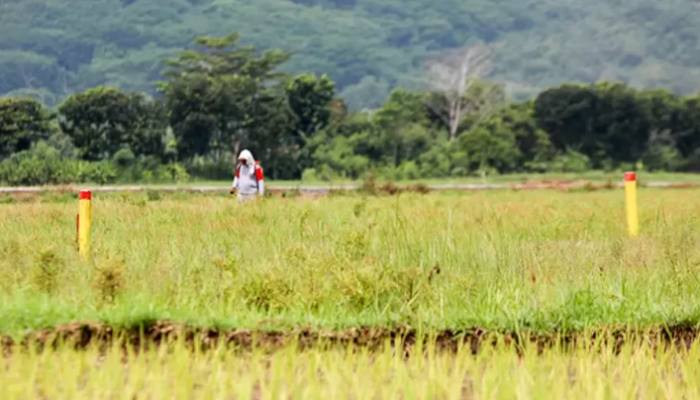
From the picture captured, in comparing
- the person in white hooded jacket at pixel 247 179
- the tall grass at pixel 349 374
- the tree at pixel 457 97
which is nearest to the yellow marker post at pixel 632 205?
the person in white hooded jacket at pixel 247 179

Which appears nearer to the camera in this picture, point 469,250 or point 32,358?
point 32,358

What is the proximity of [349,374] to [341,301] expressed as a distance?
188 cm

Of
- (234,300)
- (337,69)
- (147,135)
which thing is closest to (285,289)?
(234,300)

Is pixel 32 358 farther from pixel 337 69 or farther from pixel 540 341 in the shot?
pixel 337 69

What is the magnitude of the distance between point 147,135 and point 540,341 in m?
51.2

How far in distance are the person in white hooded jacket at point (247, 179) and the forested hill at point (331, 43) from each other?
13145 centimetres

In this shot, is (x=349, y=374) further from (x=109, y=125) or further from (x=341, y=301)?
(x=109, y=125)

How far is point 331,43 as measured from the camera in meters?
174

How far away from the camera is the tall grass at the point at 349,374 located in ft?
16.6

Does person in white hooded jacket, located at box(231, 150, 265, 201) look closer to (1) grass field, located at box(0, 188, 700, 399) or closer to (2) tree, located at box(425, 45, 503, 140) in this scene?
(1) grass field, located at box(0, 188, 700, 399)

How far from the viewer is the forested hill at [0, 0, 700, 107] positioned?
155m

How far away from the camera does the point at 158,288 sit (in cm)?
765

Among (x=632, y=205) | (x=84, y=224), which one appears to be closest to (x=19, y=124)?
(x=632, y=205)

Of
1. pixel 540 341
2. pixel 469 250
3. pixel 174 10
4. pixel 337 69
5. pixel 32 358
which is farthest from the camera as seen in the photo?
pixel 174 10
